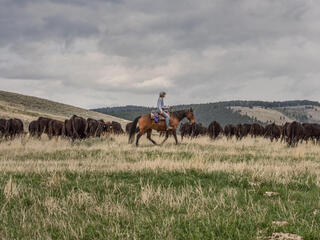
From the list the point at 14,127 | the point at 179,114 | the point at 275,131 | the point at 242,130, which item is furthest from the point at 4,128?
the point at 275,131

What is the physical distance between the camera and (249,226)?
4.27 meters

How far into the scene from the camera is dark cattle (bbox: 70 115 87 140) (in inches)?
860

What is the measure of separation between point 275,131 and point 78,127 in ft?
54.8

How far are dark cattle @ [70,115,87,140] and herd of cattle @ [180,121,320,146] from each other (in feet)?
33.9

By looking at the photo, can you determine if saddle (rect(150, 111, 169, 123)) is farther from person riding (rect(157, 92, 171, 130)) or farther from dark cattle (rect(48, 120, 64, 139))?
dark cattle (rect(48, 120, 64, 139))

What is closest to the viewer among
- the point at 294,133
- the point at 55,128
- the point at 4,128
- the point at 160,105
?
the point at 160,105

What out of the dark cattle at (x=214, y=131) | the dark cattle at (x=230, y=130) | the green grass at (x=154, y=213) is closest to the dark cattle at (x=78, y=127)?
the dark cattle at (x=214, y=131)

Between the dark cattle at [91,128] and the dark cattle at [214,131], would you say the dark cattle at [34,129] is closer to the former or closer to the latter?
the dark cattle at [91,128]

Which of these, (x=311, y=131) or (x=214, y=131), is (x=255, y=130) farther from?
(x=311, y=131)

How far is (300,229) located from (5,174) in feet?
23.1

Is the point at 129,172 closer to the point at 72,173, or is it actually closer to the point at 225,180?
the point at 72,173

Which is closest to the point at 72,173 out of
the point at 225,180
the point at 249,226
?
the point at 225,180

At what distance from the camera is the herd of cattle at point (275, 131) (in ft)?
68.4

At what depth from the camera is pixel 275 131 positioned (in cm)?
2844
